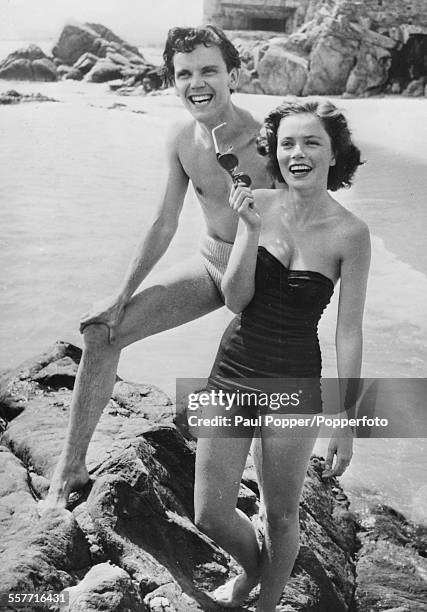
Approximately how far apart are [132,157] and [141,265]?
13968mm

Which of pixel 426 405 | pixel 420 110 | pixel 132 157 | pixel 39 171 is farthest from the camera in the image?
pixel 420 110

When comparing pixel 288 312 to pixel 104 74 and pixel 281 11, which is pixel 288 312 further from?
pixel 281 11

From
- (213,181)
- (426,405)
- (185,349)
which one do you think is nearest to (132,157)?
(185,349)

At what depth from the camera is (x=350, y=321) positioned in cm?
246

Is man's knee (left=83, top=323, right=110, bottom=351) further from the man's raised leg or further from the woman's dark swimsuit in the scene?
the woman's dark swimsuit

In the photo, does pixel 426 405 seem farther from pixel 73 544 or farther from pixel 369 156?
pixel 369 156

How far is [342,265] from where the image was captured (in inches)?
96.0

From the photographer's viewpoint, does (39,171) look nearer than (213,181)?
No

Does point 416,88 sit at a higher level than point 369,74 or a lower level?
lower

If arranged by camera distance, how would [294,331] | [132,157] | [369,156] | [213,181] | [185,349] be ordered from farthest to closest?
[369,156] < [132,157] < [185,349] < [213,181] < [294,331]

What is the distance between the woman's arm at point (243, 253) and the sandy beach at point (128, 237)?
7.99 feet

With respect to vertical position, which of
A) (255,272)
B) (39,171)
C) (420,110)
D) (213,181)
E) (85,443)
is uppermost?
(420,110)

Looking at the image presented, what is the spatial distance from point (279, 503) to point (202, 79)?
1.46 metres

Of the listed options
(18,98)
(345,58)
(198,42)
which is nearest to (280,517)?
(198,42)
